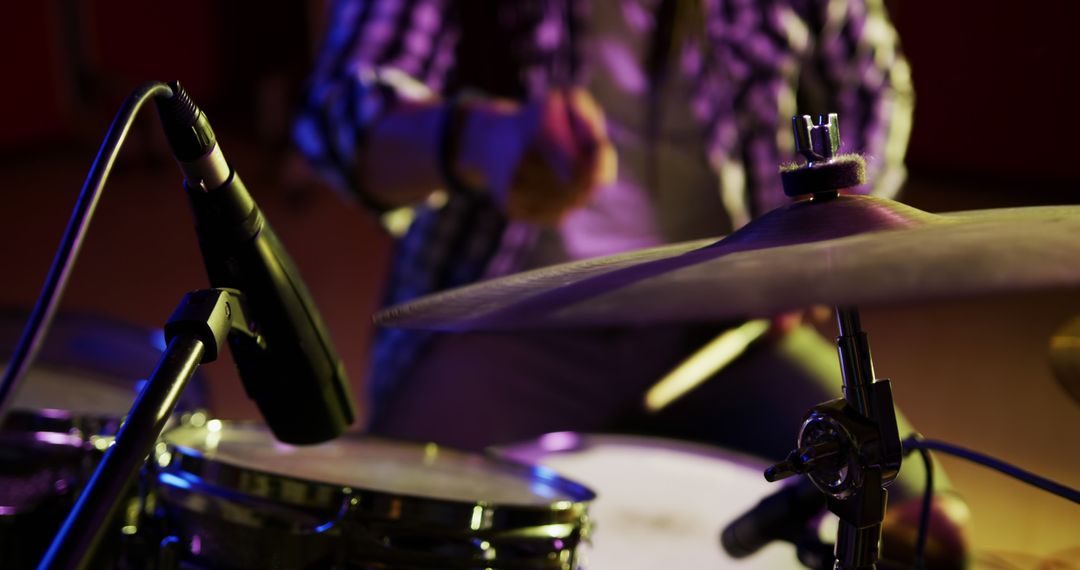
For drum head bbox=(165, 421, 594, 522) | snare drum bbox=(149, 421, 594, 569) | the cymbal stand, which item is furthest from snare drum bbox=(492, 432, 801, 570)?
the cymbal stand

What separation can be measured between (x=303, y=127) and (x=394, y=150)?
0.46 feet

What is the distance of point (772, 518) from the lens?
0.62 m

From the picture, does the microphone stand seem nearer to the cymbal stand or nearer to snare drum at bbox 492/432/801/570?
the cymbal stand

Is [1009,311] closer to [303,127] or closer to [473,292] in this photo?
[303,127]

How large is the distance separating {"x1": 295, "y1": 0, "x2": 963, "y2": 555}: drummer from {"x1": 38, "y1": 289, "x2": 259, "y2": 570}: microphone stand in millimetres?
487

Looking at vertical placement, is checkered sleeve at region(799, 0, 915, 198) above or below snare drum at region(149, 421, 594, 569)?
above

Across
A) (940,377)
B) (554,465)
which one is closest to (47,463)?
(554,465)

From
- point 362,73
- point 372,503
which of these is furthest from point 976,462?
point 362,73

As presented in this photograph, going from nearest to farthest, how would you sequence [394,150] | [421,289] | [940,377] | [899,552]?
[899,552]
[394,150]
[421,289]
[940,377]

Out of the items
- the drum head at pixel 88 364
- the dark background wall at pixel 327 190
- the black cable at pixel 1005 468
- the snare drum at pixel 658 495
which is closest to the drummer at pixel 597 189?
the snare drum at pixel 658 495

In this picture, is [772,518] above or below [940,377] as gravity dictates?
below

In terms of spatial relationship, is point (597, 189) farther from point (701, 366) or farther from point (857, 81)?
point (857, 81)

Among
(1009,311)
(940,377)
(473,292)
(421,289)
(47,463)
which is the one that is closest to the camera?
(473,292)

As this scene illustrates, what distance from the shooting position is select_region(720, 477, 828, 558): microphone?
61 cm
